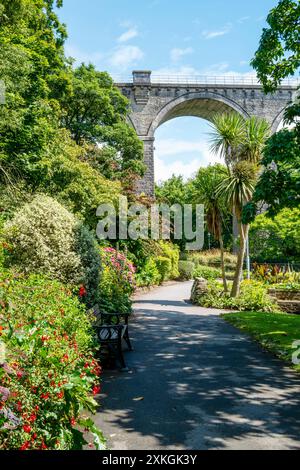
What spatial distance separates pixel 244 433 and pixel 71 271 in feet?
17.1

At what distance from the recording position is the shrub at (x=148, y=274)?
23484 millimetres

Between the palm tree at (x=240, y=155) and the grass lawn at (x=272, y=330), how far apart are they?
3.82 metres

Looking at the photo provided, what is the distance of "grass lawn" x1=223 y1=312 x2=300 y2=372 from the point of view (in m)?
8.16

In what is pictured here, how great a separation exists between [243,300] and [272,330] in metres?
5.77

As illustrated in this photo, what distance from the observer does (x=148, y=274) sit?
2455 cm

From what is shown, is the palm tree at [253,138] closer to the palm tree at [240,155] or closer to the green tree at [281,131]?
the palm tree at [240,155]

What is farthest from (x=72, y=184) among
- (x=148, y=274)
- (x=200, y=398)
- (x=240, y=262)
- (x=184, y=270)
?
(x=184, y=270)

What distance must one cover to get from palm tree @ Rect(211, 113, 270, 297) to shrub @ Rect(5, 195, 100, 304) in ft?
28.0

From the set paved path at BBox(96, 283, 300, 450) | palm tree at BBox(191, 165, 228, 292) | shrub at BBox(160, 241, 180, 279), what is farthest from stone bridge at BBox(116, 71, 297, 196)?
paved path at BBox(96, 283, 300, 450)
